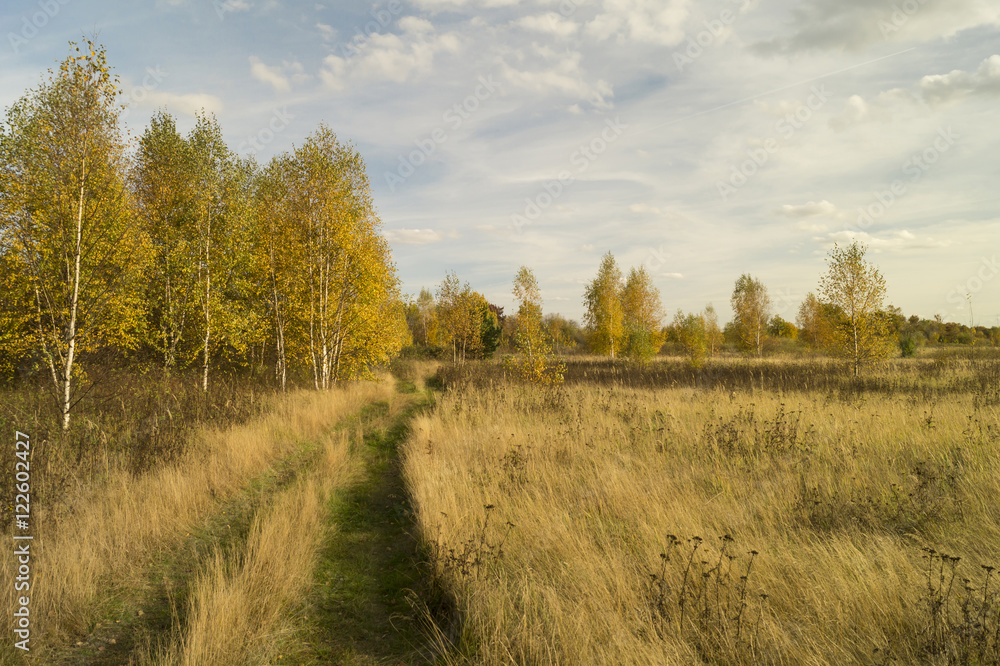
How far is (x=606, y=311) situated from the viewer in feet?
132

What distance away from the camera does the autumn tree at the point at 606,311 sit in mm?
39056

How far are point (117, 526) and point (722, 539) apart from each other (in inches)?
270

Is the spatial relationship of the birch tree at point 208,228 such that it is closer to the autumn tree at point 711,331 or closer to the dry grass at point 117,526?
the dry grass at point 117,526

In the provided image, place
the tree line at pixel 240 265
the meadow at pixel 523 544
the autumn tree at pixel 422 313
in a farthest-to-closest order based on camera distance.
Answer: the autumn tree at pixel 422 313, the tree line at pixel 240 265, the meadow at pixel 523 544

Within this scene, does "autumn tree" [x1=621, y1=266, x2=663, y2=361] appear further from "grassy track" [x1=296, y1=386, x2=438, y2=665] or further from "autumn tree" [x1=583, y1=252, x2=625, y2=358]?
"grassy track" [x1=296, y1=386, x2=438, y2=665]

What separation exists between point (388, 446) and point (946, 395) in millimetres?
15316

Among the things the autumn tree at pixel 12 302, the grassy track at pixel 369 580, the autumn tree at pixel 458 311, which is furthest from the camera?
the autumn tree at pixel 458 311

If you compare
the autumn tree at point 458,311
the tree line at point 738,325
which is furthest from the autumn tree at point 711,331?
the autumn tree at point 458,311

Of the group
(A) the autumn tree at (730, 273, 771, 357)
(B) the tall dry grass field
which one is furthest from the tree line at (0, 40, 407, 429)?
(A) the autumn tree at (730, 273, 771, 357)

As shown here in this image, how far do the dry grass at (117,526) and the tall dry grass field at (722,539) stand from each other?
121 inches

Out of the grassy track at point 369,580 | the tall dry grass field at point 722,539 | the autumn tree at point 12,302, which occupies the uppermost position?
the autumn tree at point 12,302

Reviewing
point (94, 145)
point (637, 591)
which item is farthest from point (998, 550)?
point (94, 145)

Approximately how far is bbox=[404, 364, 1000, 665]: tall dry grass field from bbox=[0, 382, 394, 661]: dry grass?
3.07 metres

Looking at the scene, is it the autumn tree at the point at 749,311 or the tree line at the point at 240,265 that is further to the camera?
the autumn tree at the point at 749,311
